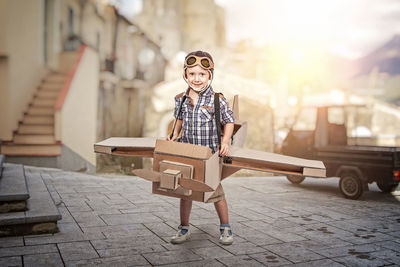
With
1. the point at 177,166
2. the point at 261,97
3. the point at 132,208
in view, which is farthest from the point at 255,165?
the point at 261,97

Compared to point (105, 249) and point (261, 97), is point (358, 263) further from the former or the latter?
point (261, 97)

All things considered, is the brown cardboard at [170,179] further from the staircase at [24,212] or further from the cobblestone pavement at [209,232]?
the staircase at [24,212]

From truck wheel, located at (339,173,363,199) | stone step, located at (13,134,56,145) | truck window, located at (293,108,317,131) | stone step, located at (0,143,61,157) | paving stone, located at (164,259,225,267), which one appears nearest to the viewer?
paving stone, located at (164,259,225,267)

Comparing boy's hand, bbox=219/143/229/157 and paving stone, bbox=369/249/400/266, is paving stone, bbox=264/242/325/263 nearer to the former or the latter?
paving stone, bbox=369/249/400/266

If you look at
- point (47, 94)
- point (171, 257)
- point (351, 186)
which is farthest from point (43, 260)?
point (47, 94)

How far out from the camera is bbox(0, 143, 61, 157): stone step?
9.09 m

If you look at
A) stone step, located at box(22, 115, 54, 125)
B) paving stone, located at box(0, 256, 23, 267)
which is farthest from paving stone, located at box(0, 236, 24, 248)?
stone step, located at box(22, 115, 54, 125)

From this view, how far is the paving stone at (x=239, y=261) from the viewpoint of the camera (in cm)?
319

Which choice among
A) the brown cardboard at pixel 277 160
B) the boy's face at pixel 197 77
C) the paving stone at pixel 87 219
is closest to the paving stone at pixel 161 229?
the paving stone at pixel 87 219

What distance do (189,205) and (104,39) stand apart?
1563cm

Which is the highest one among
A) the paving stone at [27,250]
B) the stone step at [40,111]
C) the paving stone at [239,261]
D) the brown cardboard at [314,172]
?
the stone step at [40,111]

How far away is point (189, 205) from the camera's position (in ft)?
12.3

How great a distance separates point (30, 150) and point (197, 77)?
7125mm

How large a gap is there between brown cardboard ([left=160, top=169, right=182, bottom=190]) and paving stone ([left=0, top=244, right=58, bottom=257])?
1.26 m
